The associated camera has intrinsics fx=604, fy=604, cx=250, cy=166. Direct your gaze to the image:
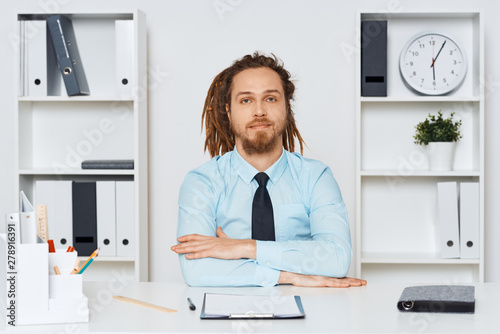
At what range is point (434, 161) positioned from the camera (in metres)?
3.01

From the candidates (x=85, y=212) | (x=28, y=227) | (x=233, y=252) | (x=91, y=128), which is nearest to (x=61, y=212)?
(x=85, y=212)

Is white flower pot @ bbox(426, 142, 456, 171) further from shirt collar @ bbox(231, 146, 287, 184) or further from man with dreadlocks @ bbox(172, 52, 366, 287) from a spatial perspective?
shirt collar @ bbox(231, 146, 287, 184)

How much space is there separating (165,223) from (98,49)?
0.98m

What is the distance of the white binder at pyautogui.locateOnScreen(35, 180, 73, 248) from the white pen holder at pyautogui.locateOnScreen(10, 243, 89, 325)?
5.58ft

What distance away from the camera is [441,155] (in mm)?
2992

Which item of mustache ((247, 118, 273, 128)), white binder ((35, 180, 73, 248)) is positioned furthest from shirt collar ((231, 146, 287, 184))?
white binder ((35, 180, 73, 248))

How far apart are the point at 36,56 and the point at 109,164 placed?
0.63 metres

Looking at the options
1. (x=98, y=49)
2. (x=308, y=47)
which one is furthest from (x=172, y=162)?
(x=308, y=47)

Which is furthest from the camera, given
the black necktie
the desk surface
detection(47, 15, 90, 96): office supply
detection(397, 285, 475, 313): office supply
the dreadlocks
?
detection(47, 15, 90, 96): office supply

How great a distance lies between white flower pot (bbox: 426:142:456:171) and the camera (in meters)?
2.98

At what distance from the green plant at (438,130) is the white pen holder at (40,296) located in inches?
85.5

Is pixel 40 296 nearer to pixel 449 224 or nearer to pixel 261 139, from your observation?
pixel 261 139

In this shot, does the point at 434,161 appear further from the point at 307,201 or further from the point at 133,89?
the point at 133,89

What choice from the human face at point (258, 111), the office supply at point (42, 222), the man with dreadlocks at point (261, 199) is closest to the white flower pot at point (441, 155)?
the man with dreadlocks at point (261, 199)
